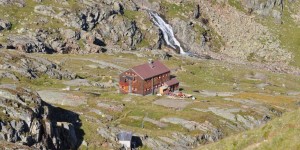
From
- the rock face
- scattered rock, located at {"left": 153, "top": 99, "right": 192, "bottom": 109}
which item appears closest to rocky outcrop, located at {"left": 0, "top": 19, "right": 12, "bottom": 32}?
scattered rock, located at {"left": 153, "top": 99, "right": 192, "bottom": 109}

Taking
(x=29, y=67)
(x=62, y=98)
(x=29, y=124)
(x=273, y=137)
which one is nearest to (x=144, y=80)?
(x=62, y=98)

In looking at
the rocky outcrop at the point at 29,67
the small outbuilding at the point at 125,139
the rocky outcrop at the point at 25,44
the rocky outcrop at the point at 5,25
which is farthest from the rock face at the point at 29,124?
the rocky outcrop at the point at 5,25

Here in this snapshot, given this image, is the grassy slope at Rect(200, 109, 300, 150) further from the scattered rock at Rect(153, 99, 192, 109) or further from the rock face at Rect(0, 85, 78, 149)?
the scattered rock at Rect(153, 99, 192, 109)

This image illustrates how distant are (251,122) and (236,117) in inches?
143

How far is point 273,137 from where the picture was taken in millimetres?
31594

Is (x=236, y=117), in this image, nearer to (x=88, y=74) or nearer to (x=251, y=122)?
(x=251, y=122)

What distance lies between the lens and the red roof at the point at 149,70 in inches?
5266

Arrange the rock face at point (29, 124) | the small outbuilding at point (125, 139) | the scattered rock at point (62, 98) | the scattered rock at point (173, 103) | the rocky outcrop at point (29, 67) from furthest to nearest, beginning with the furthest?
the rocky outcrop at point (29, 67) → the scattered rock at point (173, 103) → the scattered rock at point (62, 98) → the small outbuilding at point (125, 139) → the rock face at point (29, 124)

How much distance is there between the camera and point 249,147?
1289 inches

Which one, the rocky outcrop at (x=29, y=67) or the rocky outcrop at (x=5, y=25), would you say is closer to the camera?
the rocky outcrop at (x=29, y=67)

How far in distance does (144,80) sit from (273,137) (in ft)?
334

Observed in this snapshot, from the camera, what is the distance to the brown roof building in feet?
438

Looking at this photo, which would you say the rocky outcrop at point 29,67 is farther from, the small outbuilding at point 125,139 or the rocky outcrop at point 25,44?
the small outbuilding at point 125,139

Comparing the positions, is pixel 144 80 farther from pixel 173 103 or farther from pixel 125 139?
pixel 125 139
